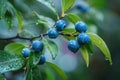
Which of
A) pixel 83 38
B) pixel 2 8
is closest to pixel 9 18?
pixel 2 8

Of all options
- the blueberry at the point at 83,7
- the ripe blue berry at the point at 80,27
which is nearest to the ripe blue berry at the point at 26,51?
the ripe blue berry at the point at 80,27

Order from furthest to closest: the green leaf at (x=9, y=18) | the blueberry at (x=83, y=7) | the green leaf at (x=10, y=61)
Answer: the blueberry at (x=83, y=7)
the green leaf at (x=9, y=18)
the green leaf at (x=10, y=61)

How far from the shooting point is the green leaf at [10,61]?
57.4 inches

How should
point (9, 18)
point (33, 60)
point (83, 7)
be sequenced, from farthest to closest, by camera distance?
point (83, 7), point (9, 18), point (33, 60)

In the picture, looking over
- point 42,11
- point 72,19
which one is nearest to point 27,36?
point 72,19

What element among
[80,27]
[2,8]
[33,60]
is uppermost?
[2,8]

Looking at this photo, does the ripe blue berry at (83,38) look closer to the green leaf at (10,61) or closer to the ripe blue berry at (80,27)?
the ripe blue berry at (80,27)

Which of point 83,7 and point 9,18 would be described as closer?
point 9,18

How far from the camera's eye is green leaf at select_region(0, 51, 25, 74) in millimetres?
1458

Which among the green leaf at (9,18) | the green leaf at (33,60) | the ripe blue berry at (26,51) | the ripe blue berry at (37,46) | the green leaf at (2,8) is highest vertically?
the green leaf at (2,8)

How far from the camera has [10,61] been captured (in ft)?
4.91

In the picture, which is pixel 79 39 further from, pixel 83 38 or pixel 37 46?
pixel 37 46

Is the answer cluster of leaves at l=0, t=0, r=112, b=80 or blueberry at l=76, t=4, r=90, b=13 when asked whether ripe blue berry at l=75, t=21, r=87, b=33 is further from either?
blueberry at l=76, t=4, r=90, b=13

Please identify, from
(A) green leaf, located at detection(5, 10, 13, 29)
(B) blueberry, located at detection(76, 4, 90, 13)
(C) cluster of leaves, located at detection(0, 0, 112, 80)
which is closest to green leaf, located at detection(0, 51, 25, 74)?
(C) cluster of leaves, located at detection(0, 0, 112, 80)
